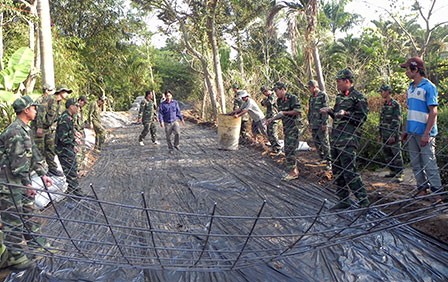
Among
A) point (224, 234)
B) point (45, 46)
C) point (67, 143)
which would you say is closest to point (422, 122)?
point (224, 234)

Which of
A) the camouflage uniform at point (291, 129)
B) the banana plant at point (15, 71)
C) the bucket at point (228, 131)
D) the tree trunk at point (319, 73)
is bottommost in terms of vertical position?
the bucket at point (228, 131)

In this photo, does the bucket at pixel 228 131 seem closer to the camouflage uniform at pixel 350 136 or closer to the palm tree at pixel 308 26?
the palm tree at pixel 308 26

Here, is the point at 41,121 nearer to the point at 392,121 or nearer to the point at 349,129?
the point at 349,129

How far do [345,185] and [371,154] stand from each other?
2.17 metres

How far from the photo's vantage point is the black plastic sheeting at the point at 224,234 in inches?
85.5

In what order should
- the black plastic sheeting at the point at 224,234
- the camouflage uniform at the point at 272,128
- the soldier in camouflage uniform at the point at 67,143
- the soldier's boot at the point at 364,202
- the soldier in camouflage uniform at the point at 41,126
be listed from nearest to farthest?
the black plastic sheeting at the point at 224,234 → the soldier's boot at the point at 364,202 → the soldier in camouflage uniform at the point at 67,143 → the soldier in camouflage uniform at the point at 41,126 → the camouflage uniform at the point at 272,128

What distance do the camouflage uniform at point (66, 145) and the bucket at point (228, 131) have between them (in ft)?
10.3

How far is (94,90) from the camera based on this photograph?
18.0 metres

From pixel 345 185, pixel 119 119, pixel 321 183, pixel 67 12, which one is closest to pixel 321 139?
pixel 321 183

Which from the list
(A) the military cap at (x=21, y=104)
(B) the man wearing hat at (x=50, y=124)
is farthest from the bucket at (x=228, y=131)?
(A) the military cap at (x=21, y=104)

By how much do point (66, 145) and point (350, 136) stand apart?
309cm

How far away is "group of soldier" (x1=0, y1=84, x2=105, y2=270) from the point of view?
2445mm

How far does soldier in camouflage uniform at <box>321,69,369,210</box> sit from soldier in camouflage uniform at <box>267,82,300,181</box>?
1222mm

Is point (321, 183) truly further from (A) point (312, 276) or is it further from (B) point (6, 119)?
(B) point (6, 119)
